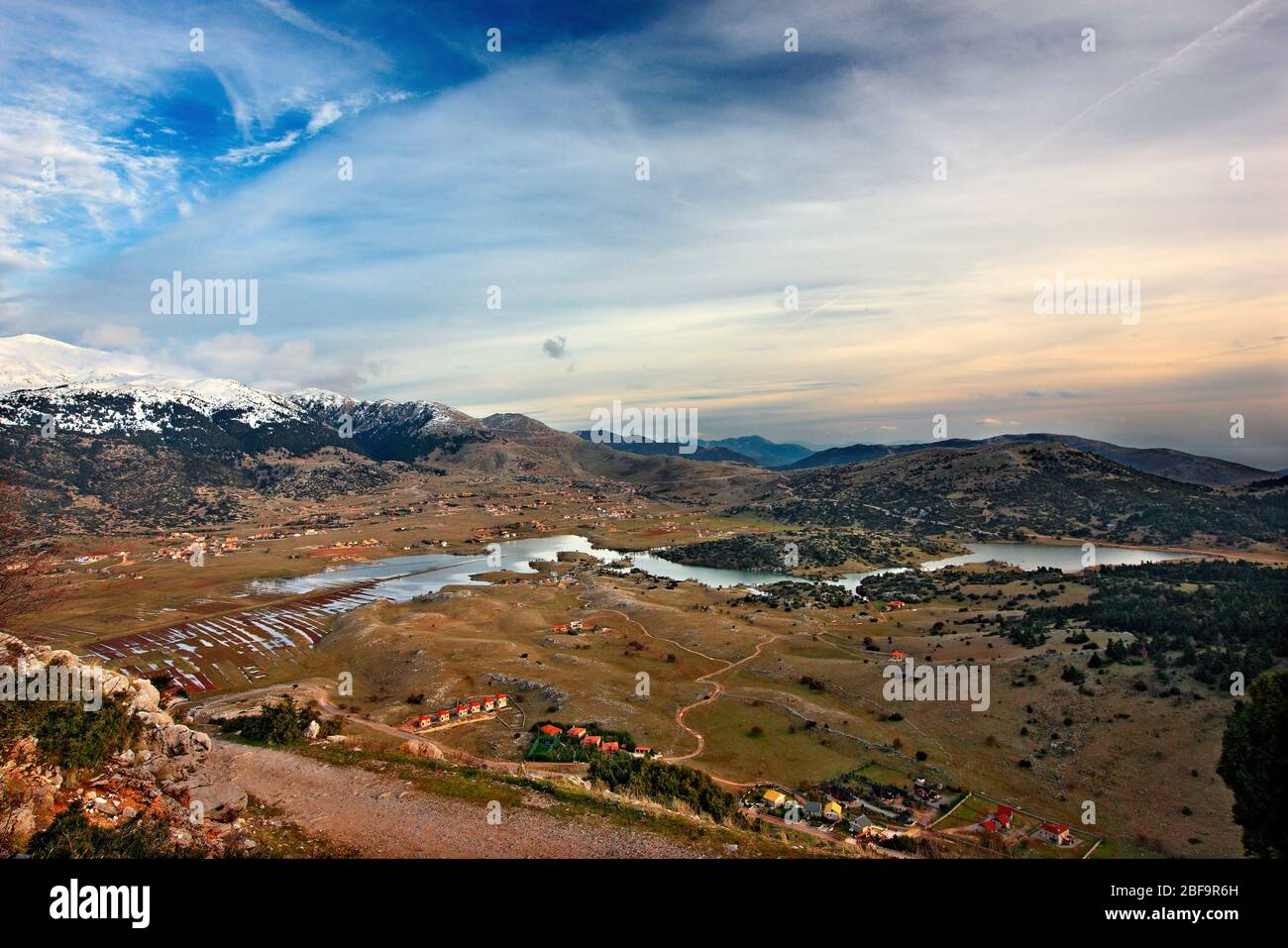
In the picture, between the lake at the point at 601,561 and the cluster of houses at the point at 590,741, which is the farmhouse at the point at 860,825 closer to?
the cluster of houses at the point at 590,741

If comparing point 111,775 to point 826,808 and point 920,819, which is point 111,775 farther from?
point 920,819

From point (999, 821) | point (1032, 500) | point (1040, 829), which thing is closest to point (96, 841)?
point (999, 821)

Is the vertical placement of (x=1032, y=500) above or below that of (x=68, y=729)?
below

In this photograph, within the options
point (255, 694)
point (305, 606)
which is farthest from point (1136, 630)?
point (305, 606)

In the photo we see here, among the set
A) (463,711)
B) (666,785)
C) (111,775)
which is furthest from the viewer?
(463,711)

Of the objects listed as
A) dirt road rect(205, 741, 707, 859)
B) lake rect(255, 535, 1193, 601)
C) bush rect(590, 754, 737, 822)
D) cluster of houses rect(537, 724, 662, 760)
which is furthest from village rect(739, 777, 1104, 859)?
lake rect(255, 535, 1193, 601)
